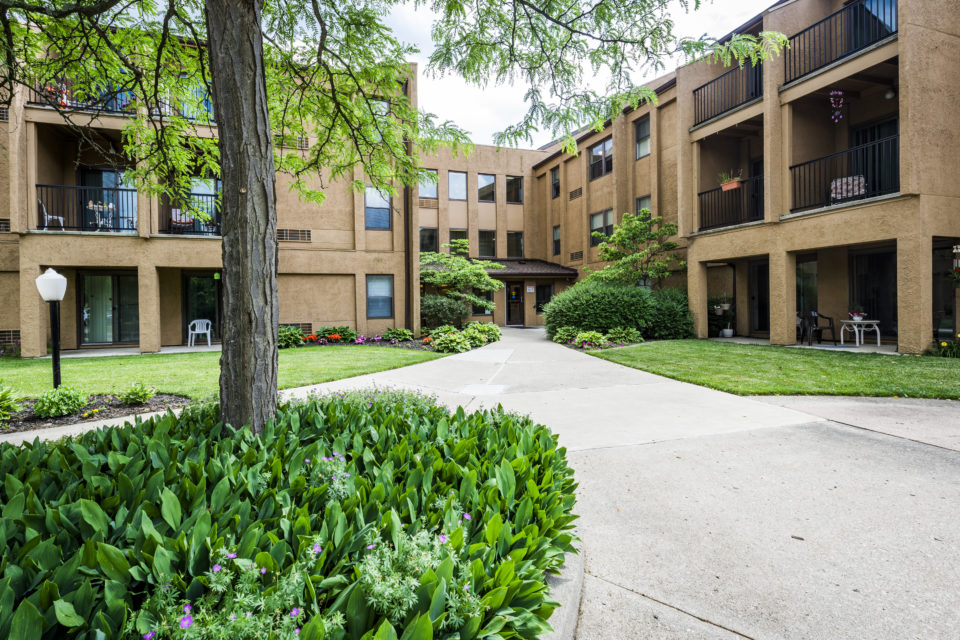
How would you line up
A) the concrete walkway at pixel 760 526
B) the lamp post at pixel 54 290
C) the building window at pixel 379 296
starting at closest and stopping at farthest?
the concrete walkway at pixel 760 526 → the lamp post at pixel 54 290 → the building window at pixel 379 296

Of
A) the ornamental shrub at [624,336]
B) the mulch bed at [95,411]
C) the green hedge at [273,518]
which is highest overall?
the ornamental shrub at [624,336]

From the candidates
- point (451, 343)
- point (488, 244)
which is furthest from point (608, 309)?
point (488, 244)

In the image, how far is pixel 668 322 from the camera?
14.5 metres

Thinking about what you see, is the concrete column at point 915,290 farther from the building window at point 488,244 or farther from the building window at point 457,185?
the building window at point 457,185

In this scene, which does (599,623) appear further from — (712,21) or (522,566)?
(712,21)

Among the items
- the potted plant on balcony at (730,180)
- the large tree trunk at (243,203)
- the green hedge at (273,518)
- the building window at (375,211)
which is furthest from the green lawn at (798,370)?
the building window at (375,211)

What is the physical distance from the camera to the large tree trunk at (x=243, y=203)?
303 cm

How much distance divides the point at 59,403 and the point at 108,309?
11820 millimetres

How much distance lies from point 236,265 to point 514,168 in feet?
80.3

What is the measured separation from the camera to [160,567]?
1.50 m

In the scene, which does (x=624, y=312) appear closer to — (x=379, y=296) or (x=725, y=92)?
(x=725, y=92)

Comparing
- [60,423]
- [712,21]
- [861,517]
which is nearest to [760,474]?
[861,517]

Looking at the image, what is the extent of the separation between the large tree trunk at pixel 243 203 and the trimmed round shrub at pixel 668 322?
12.9 meters

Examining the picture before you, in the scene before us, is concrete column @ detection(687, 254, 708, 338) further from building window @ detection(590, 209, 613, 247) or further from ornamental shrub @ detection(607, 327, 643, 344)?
building window @ detection(590, 209, 613, 247)
